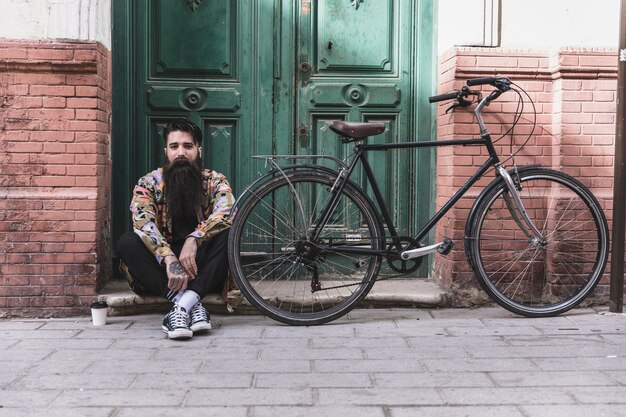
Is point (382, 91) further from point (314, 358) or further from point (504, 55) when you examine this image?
point (314, 358)

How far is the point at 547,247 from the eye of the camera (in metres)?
5.29

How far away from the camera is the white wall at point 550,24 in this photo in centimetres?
527

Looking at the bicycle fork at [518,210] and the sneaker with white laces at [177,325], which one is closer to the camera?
the sneaker with white laces at [177,325]

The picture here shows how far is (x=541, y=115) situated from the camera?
536 centimetres

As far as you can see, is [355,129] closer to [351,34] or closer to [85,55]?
[351,34]

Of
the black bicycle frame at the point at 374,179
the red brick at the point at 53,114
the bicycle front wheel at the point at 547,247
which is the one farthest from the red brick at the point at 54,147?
the bicycle front wheel at the point at 547,247

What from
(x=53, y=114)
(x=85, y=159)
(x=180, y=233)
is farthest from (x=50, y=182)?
(x=180, y=233)

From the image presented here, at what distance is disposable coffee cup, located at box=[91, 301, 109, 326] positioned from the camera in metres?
4.79

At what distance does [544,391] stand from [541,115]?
98.6 inches

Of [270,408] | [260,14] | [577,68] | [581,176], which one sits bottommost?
[270,408]

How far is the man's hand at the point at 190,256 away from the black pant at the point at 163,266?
0.07 metres

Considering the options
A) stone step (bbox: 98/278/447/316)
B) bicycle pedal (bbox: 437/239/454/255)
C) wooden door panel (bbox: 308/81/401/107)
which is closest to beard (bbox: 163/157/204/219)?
stone step (bbox: 98/278/447/316)

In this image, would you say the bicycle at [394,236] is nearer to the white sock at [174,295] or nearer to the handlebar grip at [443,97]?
the handlebar grip at [443,97]

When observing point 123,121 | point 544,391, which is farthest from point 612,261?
point 123,121
